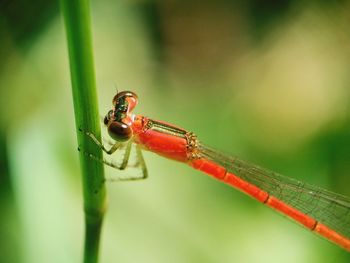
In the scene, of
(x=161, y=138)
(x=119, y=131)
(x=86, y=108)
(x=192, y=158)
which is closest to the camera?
(x=86, y=108)

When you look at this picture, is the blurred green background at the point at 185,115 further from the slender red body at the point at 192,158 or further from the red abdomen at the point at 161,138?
the red abdomen at the point at 161,138

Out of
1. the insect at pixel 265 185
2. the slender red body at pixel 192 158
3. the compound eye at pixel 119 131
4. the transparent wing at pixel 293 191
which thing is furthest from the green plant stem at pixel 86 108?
the transparent wing at pixel 293 191

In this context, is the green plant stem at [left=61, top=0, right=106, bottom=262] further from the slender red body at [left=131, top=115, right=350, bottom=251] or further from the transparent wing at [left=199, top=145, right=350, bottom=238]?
the transparent wing at [left=199, top=145, right=350, bottom=238]

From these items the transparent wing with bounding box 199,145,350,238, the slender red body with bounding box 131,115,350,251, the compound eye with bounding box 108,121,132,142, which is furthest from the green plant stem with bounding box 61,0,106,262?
the transparent wing with bounding box 199,145,350,238

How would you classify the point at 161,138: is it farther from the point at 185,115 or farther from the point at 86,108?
the point at 86,108

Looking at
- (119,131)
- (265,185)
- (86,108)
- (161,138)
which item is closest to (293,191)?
(265,185)

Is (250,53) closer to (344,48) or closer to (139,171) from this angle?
(344,48)
